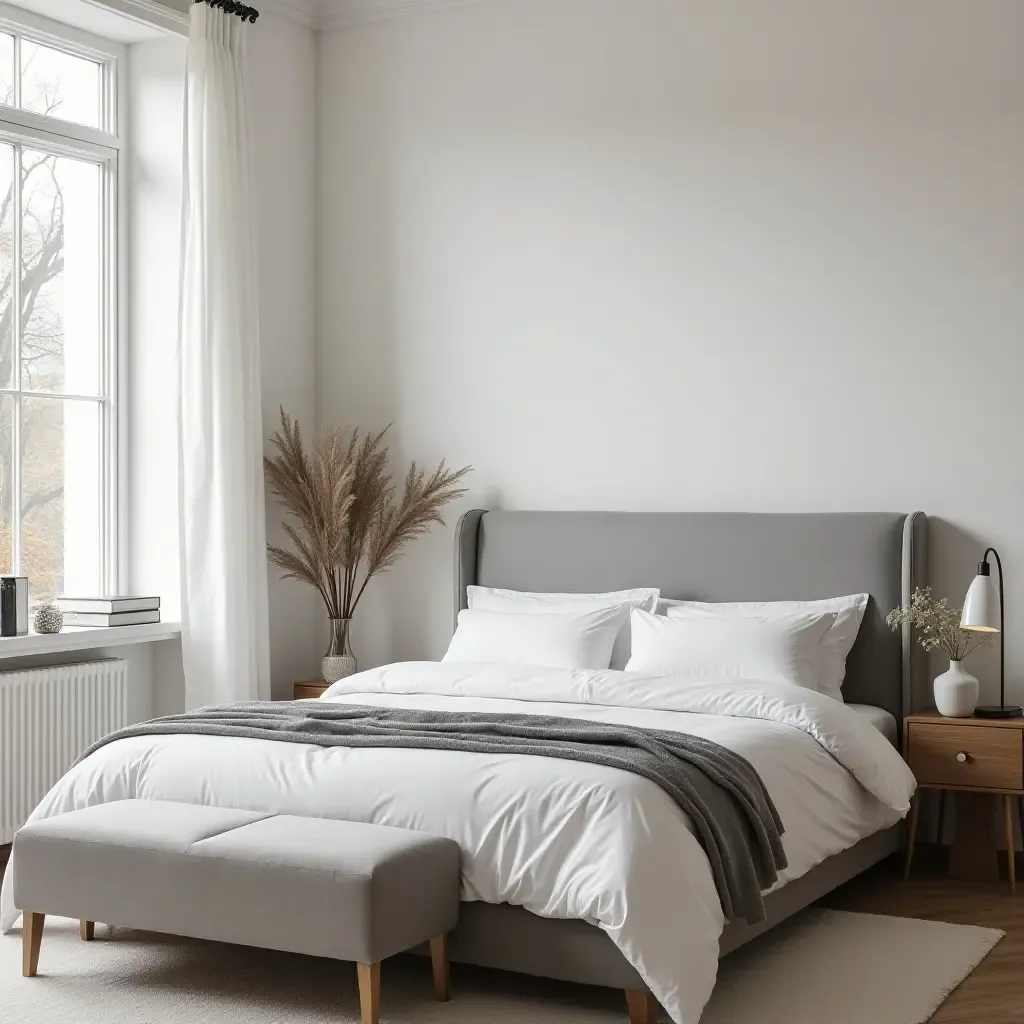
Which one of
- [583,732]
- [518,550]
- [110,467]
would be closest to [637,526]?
[518,550]

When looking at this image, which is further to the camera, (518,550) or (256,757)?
(518,550)

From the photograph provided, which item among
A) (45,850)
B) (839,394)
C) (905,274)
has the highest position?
(905,274)

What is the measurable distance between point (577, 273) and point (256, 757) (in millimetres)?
2627

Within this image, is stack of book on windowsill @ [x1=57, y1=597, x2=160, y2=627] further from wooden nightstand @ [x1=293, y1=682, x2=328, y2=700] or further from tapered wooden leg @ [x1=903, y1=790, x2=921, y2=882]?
tapered wooden leg @ [x1=903, y1=790, x2=921, y2=882]

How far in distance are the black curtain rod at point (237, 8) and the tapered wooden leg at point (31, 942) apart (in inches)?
138

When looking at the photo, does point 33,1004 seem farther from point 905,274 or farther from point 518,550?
point 905,274

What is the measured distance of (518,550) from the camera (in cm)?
560

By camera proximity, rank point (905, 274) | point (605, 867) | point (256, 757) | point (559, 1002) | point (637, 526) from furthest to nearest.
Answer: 1. point (637, 526)
2. point (905, 274)
3. point (256, 757)
4. point (559, 1002)
5. point (605, 867)

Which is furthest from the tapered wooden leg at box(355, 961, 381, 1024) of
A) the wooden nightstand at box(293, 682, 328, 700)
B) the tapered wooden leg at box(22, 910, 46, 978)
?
the wooden nightstand at box(293, 682, 328, 700)

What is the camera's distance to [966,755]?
14.9 ft

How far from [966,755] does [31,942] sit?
9.39 ft

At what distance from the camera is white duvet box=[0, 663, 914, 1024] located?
126 inches

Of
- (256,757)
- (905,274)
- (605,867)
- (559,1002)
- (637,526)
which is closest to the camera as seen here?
(605,867)

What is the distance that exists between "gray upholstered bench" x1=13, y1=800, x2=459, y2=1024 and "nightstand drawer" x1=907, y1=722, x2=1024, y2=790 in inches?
74.5
